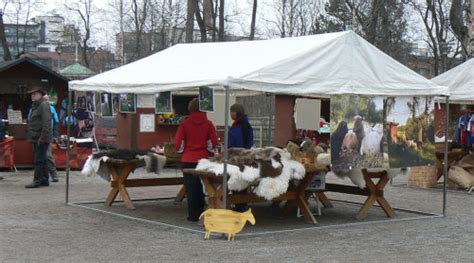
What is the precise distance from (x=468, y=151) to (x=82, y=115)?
10.5m

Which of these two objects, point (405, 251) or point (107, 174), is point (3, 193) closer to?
point (107, 174)

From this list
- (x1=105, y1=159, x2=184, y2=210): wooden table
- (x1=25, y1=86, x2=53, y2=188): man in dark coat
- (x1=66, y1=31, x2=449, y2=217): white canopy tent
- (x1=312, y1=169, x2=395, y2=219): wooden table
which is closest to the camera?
(x1=66, y1=31, x2=449, y2=217): white canopy tent

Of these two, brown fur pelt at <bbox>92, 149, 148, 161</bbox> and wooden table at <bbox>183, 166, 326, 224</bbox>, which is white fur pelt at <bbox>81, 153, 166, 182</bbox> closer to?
brown fur pelt at <bbox>92, 149, 148, 161</bbox>

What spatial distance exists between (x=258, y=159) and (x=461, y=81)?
768 cm

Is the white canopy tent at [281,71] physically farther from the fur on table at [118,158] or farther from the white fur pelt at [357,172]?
the fur on table at [118,158]

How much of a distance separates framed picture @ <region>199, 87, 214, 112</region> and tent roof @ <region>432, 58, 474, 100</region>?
7.16m

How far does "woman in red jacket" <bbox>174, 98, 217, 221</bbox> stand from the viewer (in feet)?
31.0

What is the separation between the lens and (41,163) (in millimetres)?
13266

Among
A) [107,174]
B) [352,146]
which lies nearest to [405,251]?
[352,146]

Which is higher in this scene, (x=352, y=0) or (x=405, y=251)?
(x=352, y=0)

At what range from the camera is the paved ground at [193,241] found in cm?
752

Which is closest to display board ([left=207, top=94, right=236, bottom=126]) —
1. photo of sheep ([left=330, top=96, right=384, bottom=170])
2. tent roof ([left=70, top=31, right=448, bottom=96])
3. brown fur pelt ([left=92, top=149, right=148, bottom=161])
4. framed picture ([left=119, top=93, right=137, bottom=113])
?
framed picture ([left=119, top=93, right=137, bottom=113])

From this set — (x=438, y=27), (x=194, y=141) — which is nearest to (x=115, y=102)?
(x=194, y=141)

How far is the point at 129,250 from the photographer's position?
7750 mm
